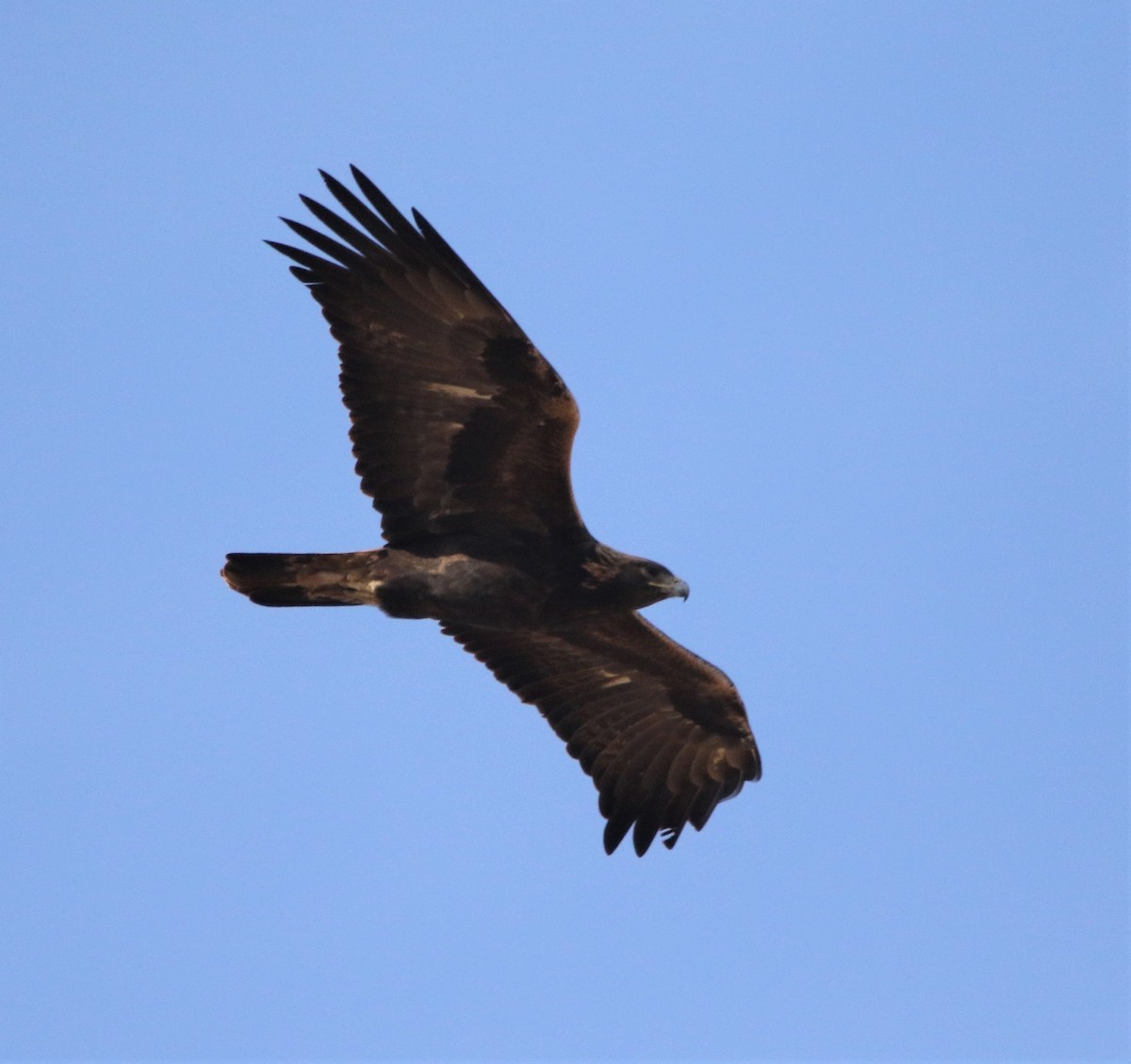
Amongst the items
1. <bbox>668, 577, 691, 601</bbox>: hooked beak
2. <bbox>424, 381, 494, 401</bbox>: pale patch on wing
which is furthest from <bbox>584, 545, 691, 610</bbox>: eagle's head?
<bbox>424, 381, 494, 401</bbox>: pale patch on wing

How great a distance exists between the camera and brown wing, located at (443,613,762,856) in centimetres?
1502

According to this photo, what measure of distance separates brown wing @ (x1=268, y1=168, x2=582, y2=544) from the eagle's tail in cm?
32

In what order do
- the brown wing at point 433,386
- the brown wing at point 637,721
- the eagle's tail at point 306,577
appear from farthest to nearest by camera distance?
the brown wing at point 637,721, the eagle's tail at point 306,577, the brown wing at point 433,386

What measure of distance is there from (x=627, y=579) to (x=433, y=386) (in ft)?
6.22

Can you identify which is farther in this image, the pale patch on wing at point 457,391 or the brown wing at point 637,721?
the brown wing at point 637,721

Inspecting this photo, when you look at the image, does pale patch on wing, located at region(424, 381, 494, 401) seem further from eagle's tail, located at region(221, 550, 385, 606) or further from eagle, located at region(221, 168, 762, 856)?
eagle's tail, located at region(221, 550, 385, 606)

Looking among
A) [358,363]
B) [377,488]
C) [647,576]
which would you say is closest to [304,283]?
[358,363]

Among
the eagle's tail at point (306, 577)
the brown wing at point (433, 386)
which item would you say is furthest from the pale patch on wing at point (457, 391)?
the eagle's tail at point (306, 577)

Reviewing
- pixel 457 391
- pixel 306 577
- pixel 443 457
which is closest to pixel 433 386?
pixel 457 391

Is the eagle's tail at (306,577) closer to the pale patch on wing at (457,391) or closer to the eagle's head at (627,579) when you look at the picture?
the pale patch on wing at (457,391)

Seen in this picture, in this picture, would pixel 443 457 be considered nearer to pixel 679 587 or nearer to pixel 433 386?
pixel 433 386

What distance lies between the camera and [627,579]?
1348 cm

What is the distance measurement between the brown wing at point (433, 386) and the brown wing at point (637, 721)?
5.70 ft

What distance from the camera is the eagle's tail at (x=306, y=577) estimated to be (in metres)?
13.4
